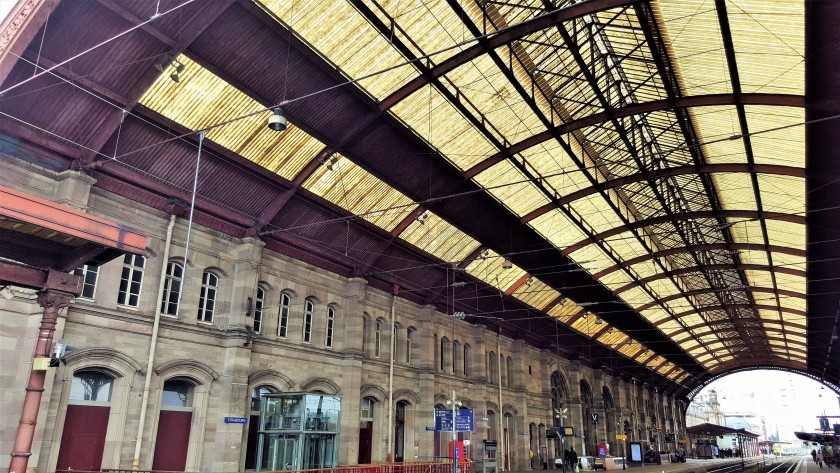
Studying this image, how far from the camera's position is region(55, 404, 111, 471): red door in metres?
16.7

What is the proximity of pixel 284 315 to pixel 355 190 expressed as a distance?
6310mm

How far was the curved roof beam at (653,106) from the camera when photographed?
65.2ft

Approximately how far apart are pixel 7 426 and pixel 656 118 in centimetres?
2516

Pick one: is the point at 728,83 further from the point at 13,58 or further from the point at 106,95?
the point at 13,58

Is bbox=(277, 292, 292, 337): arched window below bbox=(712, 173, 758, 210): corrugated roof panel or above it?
below

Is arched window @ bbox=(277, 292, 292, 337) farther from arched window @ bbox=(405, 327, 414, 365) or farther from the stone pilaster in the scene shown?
the stone pilaster

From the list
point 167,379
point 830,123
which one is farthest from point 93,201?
point 830,123

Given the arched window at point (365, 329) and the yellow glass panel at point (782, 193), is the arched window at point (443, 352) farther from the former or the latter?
the yellow glass panel at point (782, 193)

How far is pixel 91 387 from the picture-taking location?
698 inches

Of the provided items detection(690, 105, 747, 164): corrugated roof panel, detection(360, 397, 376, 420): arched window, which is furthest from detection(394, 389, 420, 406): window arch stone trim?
detection(690, 105, 747, 164): corrugated roof panel

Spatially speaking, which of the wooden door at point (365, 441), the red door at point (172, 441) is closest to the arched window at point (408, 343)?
the wooden door at point (365, 441)

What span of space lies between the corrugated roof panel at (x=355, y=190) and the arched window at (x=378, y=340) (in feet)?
20.3

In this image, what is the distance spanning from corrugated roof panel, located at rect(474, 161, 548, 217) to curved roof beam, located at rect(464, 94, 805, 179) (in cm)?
179

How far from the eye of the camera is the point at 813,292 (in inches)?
1596
